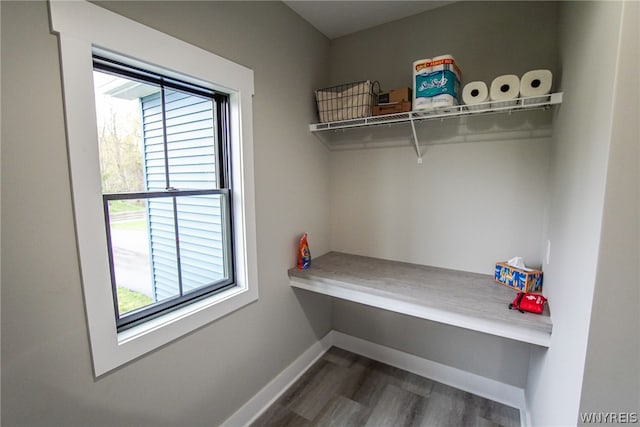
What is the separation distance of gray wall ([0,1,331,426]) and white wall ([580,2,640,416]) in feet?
5.00

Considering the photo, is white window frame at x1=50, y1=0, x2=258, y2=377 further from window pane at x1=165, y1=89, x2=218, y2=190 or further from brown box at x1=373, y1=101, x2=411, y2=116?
brown box at x1=373, y1=101, x2=411, y2=116

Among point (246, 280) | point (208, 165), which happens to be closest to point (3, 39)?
point (208, 165)

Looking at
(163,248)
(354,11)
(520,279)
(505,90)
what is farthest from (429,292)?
(354,11)

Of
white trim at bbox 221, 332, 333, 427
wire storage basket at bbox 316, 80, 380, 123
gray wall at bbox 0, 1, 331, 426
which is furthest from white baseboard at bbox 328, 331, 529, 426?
wire storage basket at bbox 316, 80, 380, 123

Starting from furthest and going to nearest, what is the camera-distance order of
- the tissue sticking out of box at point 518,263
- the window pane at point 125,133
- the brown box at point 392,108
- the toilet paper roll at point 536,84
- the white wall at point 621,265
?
the brown box at point 392,108, the tissue sticking out of box at point 518,263, the toilet paper roll at point 536,84, the window pane at point 125,133, the white wall at point 621,265

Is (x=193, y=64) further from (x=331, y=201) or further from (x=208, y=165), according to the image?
(x=331, y=201)

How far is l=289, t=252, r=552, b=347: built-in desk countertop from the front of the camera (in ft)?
4.49

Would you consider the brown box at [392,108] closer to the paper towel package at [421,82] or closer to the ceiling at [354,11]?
the paper towel package at [421,82]

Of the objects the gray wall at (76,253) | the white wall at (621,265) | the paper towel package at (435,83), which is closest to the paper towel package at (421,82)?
the paper towel package at (435,83)

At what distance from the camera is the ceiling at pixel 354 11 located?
6.09 feet

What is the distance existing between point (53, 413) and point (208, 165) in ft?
3.90

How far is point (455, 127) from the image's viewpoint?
75.3 inches

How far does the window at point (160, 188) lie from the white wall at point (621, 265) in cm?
158

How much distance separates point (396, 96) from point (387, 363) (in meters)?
2.03
